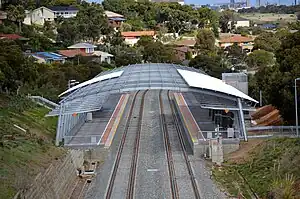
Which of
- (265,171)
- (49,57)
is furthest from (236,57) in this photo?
(265,171)

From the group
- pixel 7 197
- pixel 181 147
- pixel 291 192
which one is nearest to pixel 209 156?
pixel 181 147

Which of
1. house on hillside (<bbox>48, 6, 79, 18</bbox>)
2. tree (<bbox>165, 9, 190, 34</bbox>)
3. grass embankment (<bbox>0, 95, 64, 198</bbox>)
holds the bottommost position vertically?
grass embankment (<bbox>0, 95, 64, 198</bbox>)

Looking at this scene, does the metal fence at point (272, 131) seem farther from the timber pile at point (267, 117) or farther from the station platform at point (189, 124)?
the timber pile at point (267, 117)

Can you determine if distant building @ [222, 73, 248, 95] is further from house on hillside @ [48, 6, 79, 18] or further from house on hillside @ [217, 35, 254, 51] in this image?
house on hillside @ [217, 35, 254, 51]

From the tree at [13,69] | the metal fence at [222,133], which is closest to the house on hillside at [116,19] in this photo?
the tree at [13,69]

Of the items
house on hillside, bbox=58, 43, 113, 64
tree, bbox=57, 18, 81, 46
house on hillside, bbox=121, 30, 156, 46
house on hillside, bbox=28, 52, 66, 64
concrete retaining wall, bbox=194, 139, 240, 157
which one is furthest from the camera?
house on hillside, bbox=121, 30, 156, 46

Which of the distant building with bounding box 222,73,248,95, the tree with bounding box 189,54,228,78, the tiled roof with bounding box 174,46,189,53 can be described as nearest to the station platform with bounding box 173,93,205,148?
the distant building with bounding box 222,73,248,95

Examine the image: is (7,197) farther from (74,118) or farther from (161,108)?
(161,108)
